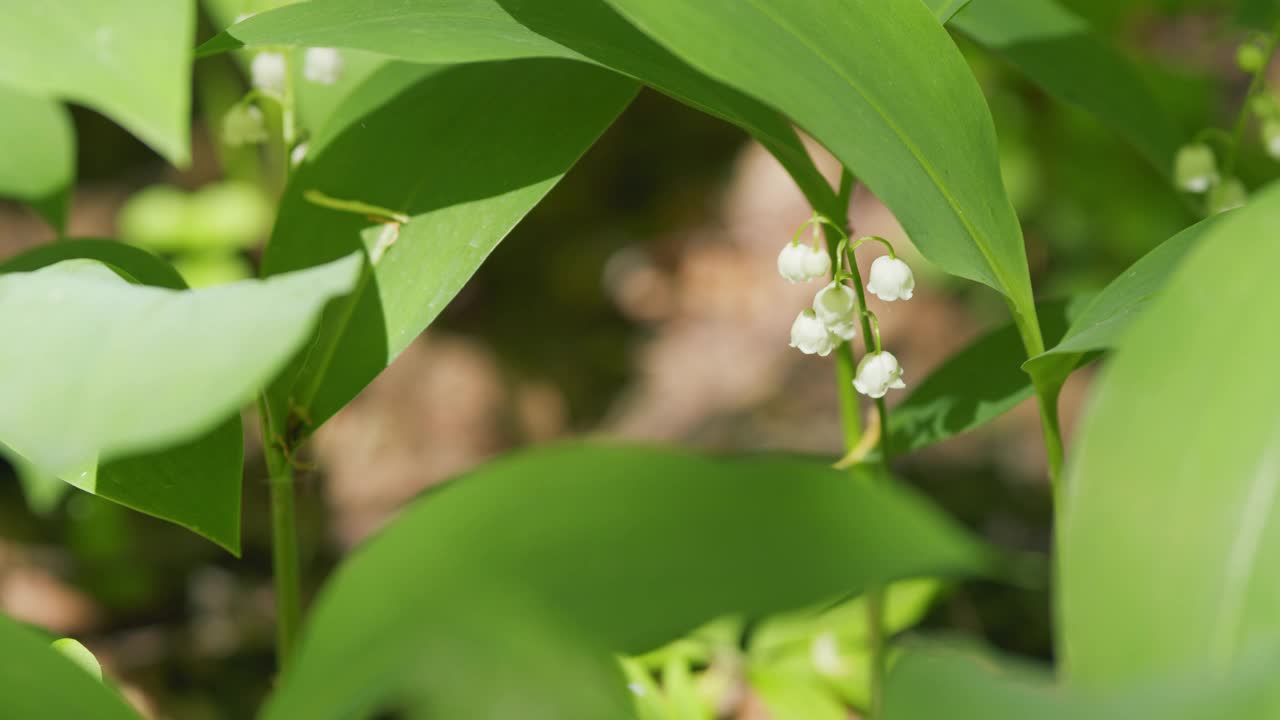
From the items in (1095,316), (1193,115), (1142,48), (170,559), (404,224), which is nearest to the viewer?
(1095,316)

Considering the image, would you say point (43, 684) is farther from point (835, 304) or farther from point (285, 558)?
point (835, 304)

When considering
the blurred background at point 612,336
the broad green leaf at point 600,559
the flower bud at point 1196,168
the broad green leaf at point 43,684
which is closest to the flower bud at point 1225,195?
the flower bud at point 1196,168

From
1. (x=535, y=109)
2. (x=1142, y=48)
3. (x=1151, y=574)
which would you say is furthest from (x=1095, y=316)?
(x=1142, y=48)

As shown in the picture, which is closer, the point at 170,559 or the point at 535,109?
the point at 535,109

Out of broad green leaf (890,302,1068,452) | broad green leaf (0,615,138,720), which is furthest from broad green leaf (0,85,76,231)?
broad green leaf (890,302,1068,452)

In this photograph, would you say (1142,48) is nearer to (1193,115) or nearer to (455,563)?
(1193,115)

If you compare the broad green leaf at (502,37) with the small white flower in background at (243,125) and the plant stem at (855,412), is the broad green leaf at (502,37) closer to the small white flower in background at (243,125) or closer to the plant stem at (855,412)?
the plant stem at (855,412)

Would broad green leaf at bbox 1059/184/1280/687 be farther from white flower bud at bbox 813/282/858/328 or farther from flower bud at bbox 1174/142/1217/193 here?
flower bud at bbox 1174/142/1217/193
